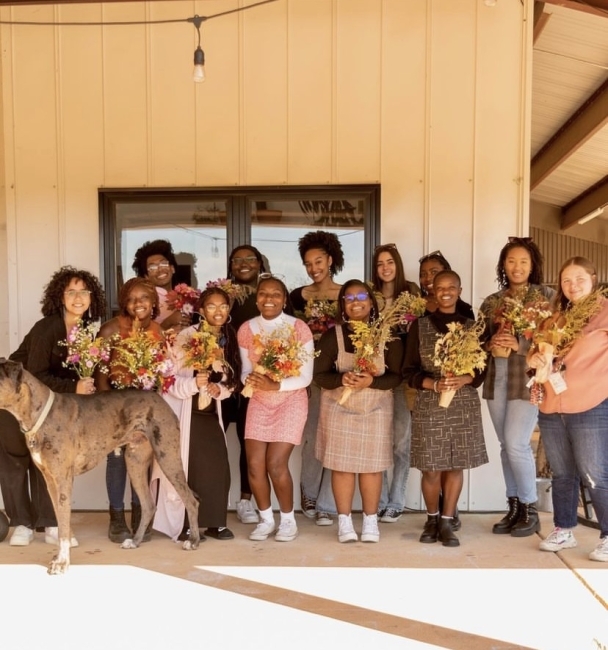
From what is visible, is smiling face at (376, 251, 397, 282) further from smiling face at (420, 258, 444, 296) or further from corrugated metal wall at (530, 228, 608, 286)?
corrugated metal wall at (530, 228, 608, 286)

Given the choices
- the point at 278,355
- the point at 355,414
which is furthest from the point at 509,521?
the point at 278,355

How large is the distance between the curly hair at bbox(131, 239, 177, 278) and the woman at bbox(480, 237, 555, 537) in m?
2.56

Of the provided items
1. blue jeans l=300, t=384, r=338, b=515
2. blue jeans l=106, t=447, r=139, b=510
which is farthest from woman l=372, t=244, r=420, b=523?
blue jeans l=106, t=447, r=139, b=510

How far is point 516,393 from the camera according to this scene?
220 inches

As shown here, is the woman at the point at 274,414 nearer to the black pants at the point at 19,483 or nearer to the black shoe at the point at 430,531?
the black shoe at the point at 430,531

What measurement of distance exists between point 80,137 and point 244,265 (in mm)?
1891

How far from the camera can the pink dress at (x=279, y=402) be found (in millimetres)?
5461

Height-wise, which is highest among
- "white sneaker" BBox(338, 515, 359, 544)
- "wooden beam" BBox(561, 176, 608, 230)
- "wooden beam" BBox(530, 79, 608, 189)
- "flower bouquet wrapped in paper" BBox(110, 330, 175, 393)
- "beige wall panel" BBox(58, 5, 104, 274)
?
"wooden beam" BBox(530, 79, 608, 189)

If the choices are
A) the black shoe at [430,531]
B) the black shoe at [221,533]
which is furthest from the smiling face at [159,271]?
the black shoe at [430,531]

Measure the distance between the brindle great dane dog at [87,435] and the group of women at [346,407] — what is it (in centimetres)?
20

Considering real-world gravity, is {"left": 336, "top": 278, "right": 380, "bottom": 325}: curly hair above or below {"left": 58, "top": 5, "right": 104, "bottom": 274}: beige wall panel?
below

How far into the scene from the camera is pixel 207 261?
6.69 meters

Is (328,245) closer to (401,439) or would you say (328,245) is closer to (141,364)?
(401,439)

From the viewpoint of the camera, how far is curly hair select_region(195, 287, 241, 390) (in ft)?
17.9
